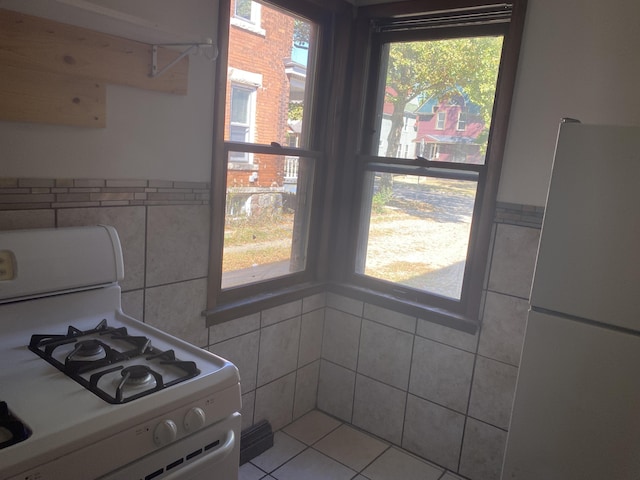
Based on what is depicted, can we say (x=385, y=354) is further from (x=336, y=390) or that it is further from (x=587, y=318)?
(x=587, y=318)

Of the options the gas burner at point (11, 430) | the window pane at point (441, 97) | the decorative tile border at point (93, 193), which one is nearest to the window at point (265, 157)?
the decorative tile border at point (93, 193)

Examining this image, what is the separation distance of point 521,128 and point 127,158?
1446mm

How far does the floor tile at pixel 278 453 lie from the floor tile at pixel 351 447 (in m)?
0.10

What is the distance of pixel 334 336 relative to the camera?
8.04 feet

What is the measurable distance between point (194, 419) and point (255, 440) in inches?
46.6

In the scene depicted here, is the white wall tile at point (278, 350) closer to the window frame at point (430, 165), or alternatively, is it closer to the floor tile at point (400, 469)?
the window frame at point (430, 165)

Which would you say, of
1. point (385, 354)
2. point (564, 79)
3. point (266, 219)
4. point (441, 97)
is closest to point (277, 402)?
point (385, 354)

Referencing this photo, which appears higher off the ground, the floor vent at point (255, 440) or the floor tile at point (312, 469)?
the floor vent at point (255, 440)

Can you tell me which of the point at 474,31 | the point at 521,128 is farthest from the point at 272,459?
the point at 474,31

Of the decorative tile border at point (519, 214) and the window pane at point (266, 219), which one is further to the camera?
the window pane at point (266, 219)

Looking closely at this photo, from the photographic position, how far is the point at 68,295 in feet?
4.35

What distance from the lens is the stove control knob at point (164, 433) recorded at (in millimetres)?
978

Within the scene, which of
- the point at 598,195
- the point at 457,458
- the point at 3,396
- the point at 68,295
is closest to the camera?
the point at 3,396

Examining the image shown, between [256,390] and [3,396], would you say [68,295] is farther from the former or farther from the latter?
[256,390]
